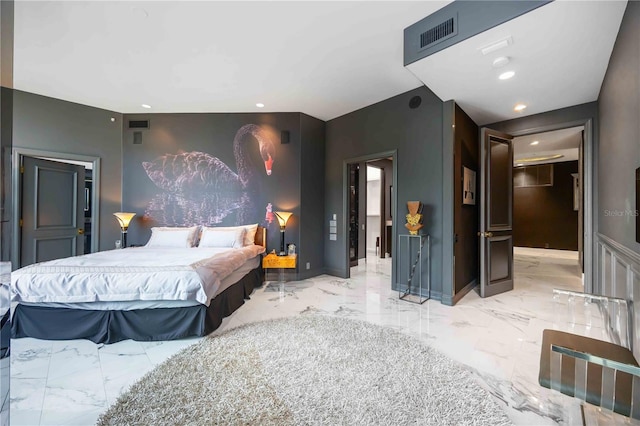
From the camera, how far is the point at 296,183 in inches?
187

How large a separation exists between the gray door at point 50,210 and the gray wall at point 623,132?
6957 millimetres

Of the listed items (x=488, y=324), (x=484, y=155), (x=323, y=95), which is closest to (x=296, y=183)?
(x=323, y=95)

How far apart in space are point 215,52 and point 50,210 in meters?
4.00

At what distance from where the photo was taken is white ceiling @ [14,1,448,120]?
238cm

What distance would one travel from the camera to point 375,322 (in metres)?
2.89

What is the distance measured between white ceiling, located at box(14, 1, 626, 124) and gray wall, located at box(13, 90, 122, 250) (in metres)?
0.32

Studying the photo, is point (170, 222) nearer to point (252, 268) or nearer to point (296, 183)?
point (252, 268)

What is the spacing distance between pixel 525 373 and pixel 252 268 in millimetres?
3362

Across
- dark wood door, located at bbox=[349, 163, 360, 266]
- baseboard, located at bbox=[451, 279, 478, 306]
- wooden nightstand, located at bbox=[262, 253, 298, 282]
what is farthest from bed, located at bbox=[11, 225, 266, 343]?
dark wood door, located at bbox=[349, 163, 360, 266]

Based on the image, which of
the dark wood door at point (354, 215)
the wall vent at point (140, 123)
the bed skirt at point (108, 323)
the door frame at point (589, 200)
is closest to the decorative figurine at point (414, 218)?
the door frame at point (589, 200)

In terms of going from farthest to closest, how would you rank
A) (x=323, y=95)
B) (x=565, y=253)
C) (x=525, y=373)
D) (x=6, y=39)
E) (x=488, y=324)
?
1. (x=565, y=253)
2. (x=323, y=95)
3. (x=488, y=324)
4. (x=525, y=373)
5. (x=6, y=39)


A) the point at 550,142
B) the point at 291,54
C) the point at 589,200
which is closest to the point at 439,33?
the point at 291,54

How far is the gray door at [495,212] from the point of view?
3.73 metres

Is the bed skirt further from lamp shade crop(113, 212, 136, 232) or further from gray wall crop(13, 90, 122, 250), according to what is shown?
gray wall crop(13, 90, 122, 250)
